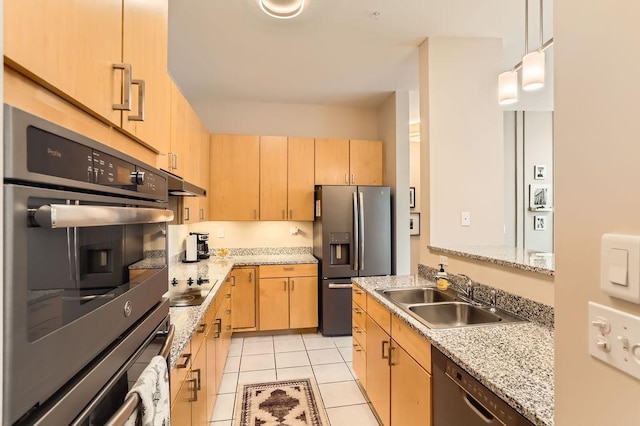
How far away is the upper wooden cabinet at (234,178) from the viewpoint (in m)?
3.72

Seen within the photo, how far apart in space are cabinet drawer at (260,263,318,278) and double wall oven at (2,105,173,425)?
283 cm

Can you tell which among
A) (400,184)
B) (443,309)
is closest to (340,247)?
(400,184)

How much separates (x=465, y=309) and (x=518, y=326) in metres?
0.40


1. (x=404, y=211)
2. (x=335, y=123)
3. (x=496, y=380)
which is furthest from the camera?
(x=335, y=123)

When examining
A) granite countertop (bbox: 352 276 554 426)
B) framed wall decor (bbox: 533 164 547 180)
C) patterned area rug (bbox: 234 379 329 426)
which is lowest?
patterned area rug (bbox: 234 379 329 426)

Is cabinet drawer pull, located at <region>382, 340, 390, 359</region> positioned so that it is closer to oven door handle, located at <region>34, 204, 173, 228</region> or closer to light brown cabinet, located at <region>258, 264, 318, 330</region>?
oven door handle, located at <region>34, 204, 173, 228</region>

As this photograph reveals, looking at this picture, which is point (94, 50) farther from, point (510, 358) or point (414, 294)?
point (414, 294)

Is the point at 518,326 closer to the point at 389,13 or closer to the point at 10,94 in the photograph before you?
the point at 10,94

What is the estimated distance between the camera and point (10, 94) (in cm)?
49

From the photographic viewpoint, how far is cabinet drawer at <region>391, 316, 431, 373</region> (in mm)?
1427

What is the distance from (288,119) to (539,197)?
3.84 meters

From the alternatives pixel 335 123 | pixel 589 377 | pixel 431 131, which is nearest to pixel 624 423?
pixel 589 377

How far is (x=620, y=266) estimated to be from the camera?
20.4 inches

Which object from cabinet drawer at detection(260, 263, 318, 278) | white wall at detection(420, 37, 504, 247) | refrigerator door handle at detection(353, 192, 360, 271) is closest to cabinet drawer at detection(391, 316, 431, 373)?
white wall at detection(420, 37, 504, 247)
